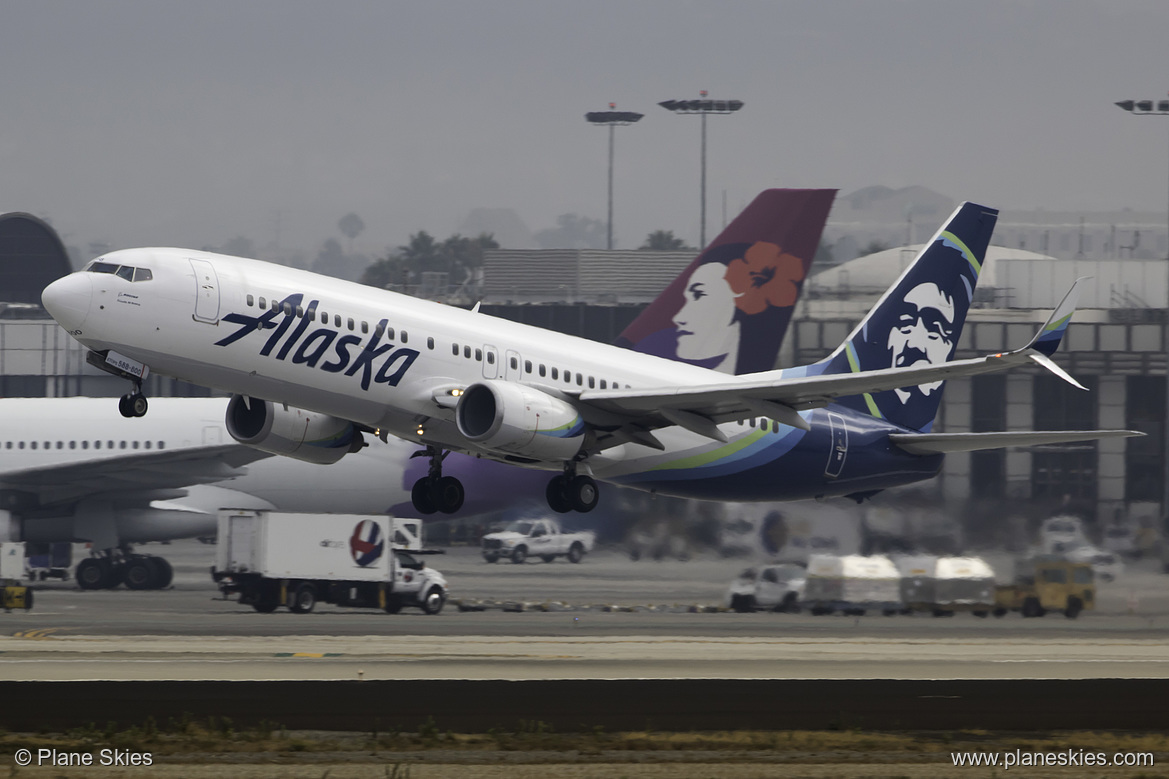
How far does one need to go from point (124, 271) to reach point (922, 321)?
21.4 m

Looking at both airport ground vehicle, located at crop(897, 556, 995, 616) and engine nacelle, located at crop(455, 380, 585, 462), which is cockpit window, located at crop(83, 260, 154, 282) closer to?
engine nacelle, located at crop(455, 380, 585, 462)

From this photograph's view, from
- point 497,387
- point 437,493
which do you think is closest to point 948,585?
point 437,493

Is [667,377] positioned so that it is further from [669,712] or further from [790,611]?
[790,611]

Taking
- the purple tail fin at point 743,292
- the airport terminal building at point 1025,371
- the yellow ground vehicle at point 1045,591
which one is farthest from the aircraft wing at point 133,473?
the yellow ground vehicle at point 1045,591

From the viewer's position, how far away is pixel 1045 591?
4228 centimetres

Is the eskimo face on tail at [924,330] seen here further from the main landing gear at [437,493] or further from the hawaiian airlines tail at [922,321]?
the main landing gear at [437,493]

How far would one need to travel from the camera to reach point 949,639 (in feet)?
130

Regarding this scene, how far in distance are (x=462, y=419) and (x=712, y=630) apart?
15524 mm

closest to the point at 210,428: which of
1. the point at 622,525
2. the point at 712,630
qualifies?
the point at 622,525

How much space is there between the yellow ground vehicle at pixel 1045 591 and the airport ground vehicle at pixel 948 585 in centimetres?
50

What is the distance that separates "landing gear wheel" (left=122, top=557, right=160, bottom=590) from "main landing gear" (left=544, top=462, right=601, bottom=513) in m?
25.9

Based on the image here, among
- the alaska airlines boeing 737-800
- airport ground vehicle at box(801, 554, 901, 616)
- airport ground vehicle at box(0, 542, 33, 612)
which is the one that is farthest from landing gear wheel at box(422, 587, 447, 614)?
the alaska airlines boeing 737-800

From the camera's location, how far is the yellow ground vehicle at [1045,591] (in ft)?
139

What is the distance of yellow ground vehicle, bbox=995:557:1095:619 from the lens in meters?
42.3
